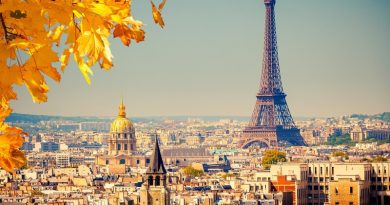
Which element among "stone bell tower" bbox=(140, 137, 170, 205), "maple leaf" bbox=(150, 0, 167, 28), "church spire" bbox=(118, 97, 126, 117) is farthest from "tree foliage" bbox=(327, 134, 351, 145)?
"maple leaf" bbox=(150, 0, 167, 28)

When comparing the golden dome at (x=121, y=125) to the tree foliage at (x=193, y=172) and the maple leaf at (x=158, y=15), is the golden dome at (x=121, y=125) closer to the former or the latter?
the tree foliage at (x=193, y=172)

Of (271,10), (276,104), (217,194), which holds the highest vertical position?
(271,10)

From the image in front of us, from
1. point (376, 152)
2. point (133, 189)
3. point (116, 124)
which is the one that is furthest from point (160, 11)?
point (376, 152)

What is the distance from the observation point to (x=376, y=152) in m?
140

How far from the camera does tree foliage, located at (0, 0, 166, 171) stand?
3711 millimetres

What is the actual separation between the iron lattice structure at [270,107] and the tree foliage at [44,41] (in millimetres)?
143794

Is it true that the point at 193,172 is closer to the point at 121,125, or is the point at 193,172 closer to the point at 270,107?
the point at 121,125

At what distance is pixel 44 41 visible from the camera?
3.80m

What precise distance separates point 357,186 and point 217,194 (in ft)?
47.1

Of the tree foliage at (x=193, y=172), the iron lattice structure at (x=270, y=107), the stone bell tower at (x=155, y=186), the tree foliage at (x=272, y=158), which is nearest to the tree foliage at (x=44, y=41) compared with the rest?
the stone bell tower at (x=155, y=186)

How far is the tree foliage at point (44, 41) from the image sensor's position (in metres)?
3.71

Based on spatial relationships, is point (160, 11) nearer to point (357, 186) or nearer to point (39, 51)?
point (39, 51)

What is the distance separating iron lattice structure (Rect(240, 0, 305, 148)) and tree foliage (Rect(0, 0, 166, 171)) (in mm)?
143794

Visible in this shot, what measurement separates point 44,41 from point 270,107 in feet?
480
